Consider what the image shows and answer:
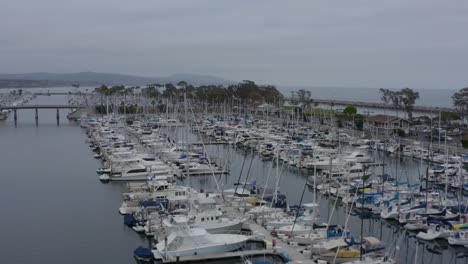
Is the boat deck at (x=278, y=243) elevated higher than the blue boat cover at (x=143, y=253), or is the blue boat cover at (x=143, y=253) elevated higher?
the boat deck at (x=278, y=243)

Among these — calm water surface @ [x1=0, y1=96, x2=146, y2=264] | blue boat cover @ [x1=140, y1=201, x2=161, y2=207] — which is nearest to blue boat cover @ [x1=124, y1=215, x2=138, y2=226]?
calm water surface @ [x1=0, y1=96, x2=146, y2=264]

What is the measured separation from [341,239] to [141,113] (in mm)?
75873

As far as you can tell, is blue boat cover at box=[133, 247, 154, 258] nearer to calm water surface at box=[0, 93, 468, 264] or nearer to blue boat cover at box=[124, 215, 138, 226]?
calm water surface at box=[0, 93, 468, 264]

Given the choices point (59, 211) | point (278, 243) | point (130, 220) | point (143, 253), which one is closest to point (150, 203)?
point (130, 220)

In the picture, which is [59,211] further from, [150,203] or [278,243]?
[278,243]

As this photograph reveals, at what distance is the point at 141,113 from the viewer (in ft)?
311

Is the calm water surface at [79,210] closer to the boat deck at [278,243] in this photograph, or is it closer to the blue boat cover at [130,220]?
the blue boat cover at [130,220]

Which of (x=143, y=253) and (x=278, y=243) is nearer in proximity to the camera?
(x=143, y=253)

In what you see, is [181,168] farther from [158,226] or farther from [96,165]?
[158,226]

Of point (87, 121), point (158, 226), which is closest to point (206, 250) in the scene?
point (158, 226)

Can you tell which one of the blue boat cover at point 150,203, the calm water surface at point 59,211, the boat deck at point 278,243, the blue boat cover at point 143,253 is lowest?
the calm water surface at point 59,211

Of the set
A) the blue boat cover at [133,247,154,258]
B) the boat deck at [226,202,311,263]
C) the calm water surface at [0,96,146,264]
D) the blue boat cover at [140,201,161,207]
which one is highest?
the blue boat cover at [140,201,161,207]

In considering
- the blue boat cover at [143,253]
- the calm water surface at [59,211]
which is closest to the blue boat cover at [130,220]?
the calm water surface at [59,211]

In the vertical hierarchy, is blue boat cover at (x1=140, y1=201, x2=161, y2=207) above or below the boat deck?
above
